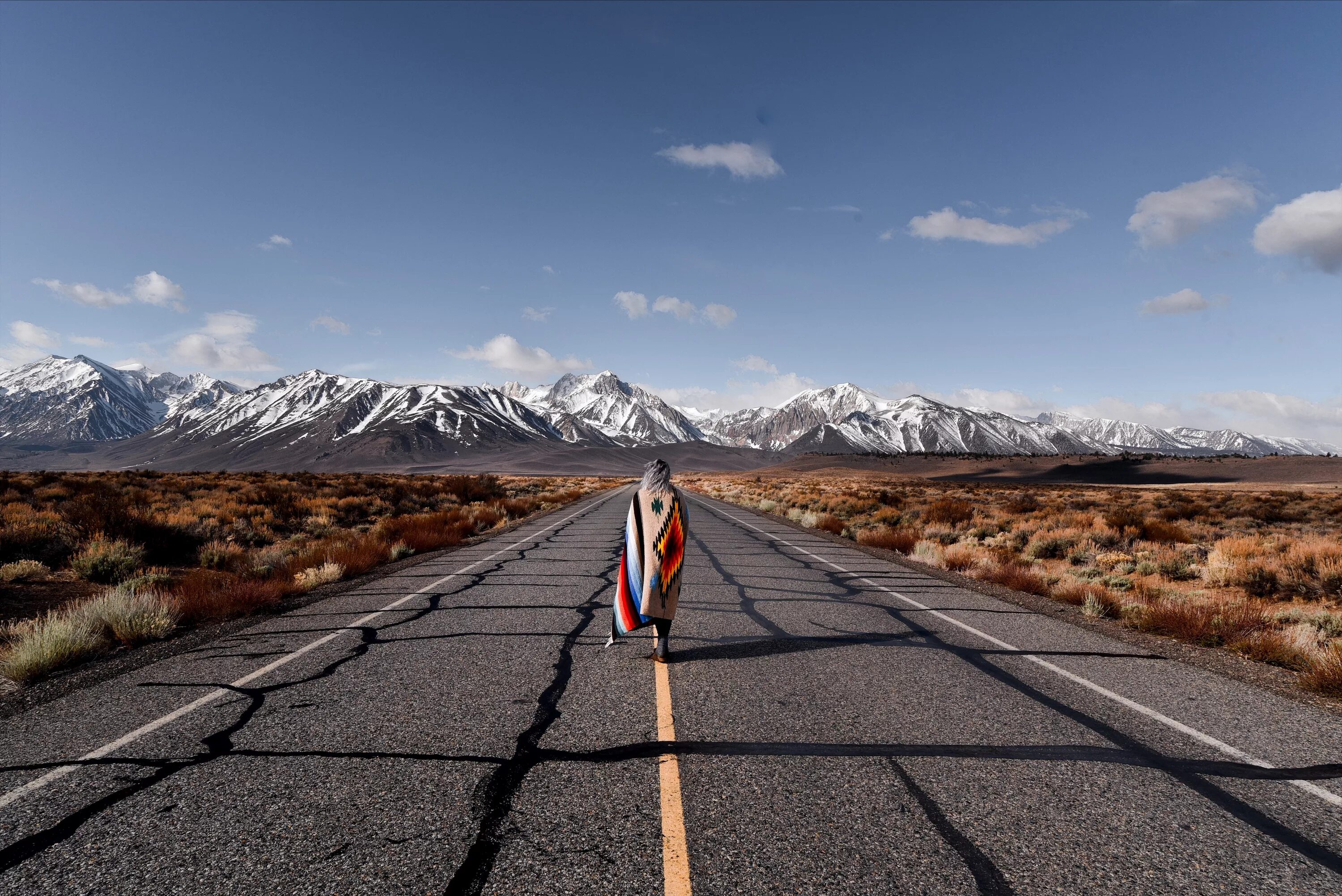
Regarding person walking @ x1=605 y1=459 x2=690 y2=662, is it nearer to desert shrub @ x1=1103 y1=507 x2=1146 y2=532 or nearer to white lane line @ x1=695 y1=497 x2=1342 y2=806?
white lane line @ x1=695 y1=497 x2=1342 y2=806

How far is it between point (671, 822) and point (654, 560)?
108 inches

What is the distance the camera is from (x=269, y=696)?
5.04 meters

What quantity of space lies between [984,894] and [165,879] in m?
3.66

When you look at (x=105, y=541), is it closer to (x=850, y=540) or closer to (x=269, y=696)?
(x=269, y=696)

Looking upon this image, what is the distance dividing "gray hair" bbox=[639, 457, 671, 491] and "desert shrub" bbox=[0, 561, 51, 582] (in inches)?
449

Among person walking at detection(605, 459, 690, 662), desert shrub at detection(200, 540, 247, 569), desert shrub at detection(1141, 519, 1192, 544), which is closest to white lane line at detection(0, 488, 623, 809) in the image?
person walking at detection(605, 459, 690, 662)

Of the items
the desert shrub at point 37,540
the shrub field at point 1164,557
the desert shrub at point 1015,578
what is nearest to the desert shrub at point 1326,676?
the shrub field at point 1164,557

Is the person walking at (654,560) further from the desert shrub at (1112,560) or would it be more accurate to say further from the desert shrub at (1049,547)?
the desert shrub at (1049,547)

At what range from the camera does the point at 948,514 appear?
2230 cm

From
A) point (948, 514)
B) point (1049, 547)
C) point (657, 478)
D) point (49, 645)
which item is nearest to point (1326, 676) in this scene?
point (657, 478)

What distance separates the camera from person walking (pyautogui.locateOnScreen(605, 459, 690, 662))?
5758mm

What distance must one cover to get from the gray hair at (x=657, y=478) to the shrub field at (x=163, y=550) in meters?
5.87

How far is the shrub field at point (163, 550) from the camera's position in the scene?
22.5 feet

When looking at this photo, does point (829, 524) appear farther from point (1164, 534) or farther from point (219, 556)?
point (219, 556)
